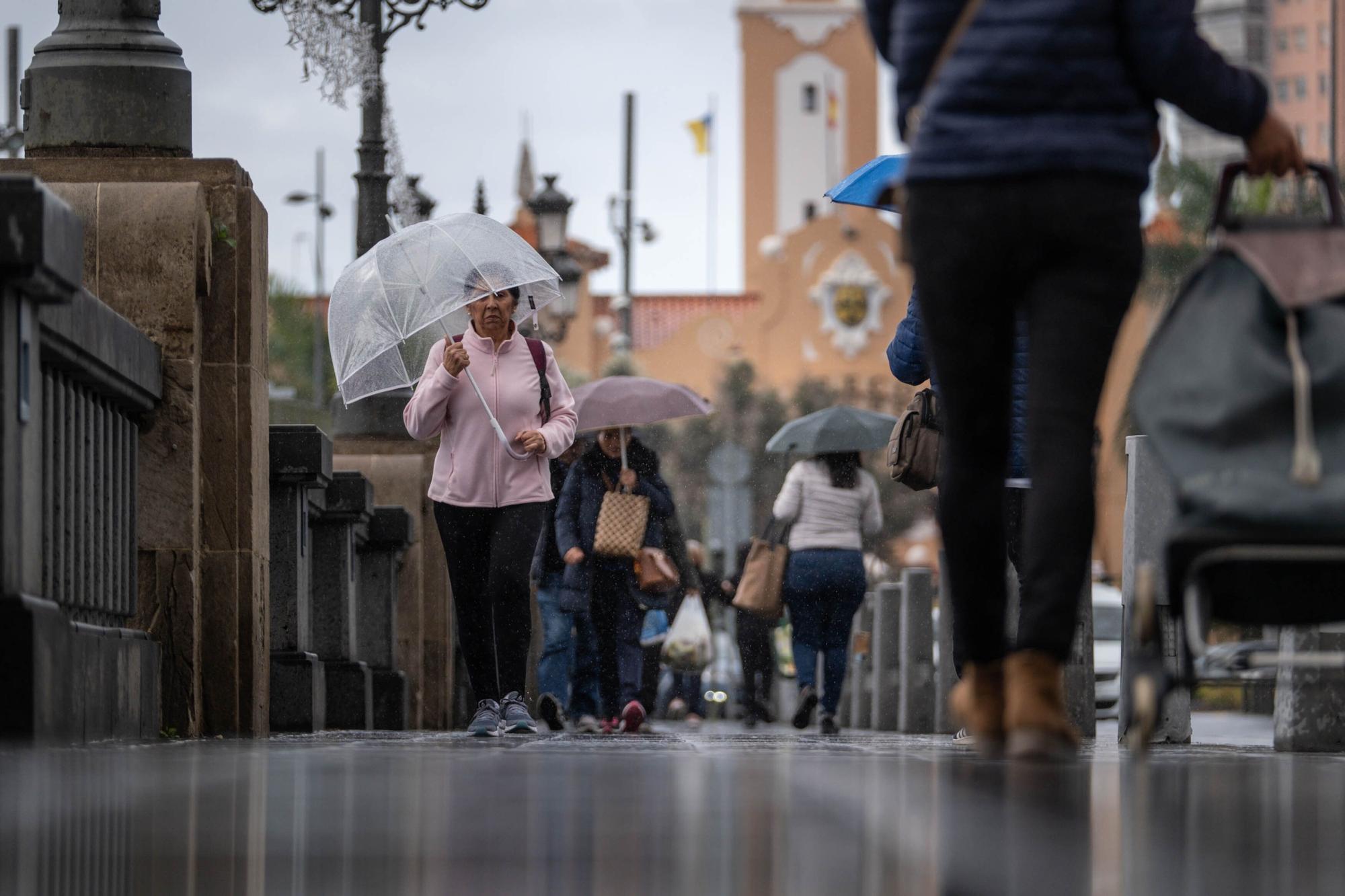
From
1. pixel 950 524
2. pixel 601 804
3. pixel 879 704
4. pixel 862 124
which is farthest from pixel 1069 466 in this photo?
pixel 862 124

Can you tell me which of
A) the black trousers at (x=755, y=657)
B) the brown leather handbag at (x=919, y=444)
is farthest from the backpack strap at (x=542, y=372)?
the black trousers at (x=755, y=657)

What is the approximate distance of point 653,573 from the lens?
12.2m

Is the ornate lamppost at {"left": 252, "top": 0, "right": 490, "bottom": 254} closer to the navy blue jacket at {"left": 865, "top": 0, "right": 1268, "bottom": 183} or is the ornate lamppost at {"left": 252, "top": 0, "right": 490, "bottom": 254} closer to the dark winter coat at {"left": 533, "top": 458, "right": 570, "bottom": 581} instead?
the dark winter coat at {"left": 533, "top": 458, "right": 570, "bottom": 581}

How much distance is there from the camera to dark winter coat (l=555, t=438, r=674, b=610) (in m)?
12.3

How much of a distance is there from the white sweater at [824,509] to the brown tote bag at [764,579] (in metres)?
0.63

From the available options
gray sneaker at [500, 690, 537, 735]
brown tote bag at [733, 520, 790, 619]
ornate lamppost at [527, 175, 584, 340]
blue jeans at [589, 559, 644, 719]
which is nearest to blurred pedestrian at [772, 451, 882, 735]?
brown tote bag at [733, 520, 790, 619]

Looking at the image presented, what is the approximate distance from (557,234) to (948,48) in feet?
61.6

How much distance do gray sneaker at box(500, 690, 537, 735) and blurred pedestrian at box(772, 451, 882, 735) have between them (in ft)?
14.6

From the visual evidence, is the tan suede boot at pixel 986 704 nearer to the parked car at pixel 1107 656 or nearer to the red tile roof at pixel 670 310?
the parked car at pixel 1107 656

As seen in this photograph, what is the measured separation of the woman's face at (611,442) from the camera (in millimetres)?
12539

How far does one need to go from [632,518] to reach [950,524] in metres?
7.28

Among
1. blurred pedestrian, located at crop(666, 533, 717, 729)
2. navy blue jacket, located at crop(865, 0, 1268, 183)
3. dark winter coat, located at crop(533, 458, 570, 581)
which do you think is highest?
navy blue jacket, located at crop(865, 0, 1268, 183)

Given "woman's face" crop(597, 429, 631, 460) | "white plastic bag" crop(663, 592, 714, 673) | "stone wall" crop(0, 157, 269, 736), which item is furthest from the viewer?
"white plastic bag" crop(663, 592, 714, 673)

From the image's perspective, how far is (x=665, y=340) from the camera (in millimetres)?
88250
